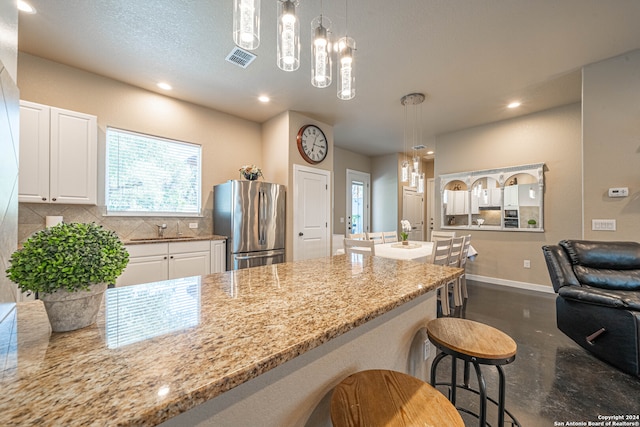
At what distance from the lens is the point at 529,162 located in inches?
167

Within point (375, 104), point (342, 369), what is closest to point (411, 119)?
point (375, 104)

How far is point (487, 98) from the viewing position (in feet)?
12.0

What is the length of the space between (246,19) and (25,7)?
2.46m

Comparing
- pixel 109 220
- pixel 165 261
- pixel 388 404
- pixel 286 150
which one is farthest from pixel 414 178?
pixel 109 220

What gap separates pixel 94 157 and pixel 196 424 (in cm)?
339

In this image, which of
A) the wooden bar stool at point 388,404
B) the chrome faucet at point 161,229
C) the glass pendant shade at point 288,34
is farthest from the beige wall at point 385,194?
the wooden bar stool at point 388,404

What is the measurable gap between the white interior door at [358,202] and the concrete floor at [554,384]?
3.96 m

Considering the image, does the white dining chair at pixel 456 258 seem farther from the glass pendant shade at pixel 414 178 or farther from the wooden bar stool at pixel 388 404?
the wooden bar stool at pixel 388 404

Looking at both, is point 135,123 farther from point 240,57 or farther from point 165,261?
point 165,261

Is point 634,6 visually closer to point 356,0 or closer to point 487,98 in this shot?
point 487,98

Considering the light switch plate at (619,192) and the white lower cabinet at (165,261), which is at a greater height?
the light switch plate at (619,192)

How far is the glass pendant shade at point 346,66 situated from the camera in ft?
4.94

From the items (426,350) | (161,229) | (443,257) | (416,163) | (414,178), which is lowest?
(426,350)

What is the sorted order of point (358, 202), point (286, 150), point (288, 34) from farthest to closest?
point (358, 202)
point (286, 150)
point (288, 34)
